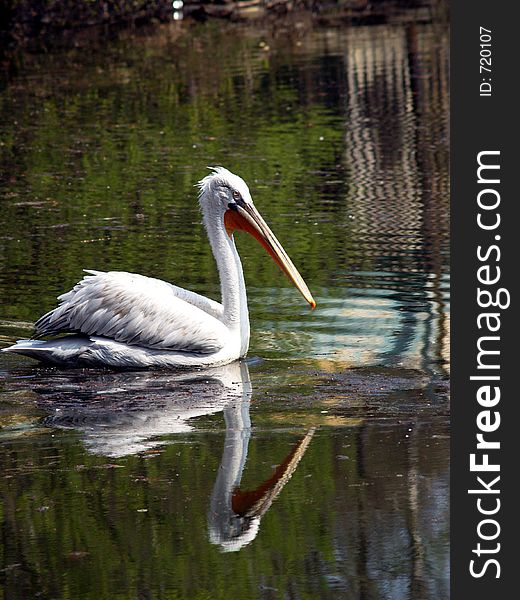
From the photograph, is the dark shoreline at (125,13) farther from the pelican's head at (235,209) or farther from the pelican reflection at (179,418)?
the pelican reflection at (179,418)

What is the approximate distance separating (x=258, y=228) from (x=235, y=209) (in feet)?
0.52

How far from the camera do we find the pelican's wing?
7113 mm

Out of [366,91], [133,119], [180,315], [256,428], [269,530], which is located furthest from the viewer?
[366,91]

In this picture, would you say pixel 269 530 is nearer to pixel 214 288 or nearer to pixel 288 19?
pixel 214 288

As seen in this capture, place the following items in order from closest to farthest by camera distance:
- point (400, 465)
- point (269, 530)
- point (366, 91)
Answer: point (269, 530)
point (400, 465)
point (366, 91)

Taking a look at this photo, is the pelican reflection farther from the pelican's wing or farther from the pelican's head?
the pelican's head

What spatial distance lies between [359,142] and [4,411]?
848cm

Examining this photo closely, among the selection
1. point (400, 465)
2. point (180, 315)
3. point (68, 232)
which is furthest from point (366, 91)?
point (400, 465)

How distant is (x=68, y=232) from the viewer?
1034cm

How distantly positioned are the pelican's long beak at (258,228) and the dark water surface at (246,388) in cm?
32

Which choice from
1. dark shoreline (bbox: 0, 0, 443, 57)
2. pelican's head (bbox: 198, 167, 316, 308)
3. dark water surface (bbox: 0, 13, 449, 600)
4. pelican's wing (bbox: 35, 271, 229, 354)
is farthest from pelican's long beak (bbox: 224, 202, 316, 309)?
dark shoreline (bbox: 0, 0, 443, 57)

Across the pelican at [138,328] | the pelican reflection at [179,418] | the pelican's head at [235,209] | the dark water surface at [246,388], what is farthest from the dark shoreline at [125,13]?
the pelican reflection at [179,418]

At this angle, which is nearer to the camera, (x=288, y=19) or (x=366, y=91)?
(x=366, y=91)

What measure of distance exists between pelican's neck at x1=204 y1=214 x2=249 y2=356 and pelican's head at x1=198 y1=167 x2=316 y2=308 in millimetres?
47
